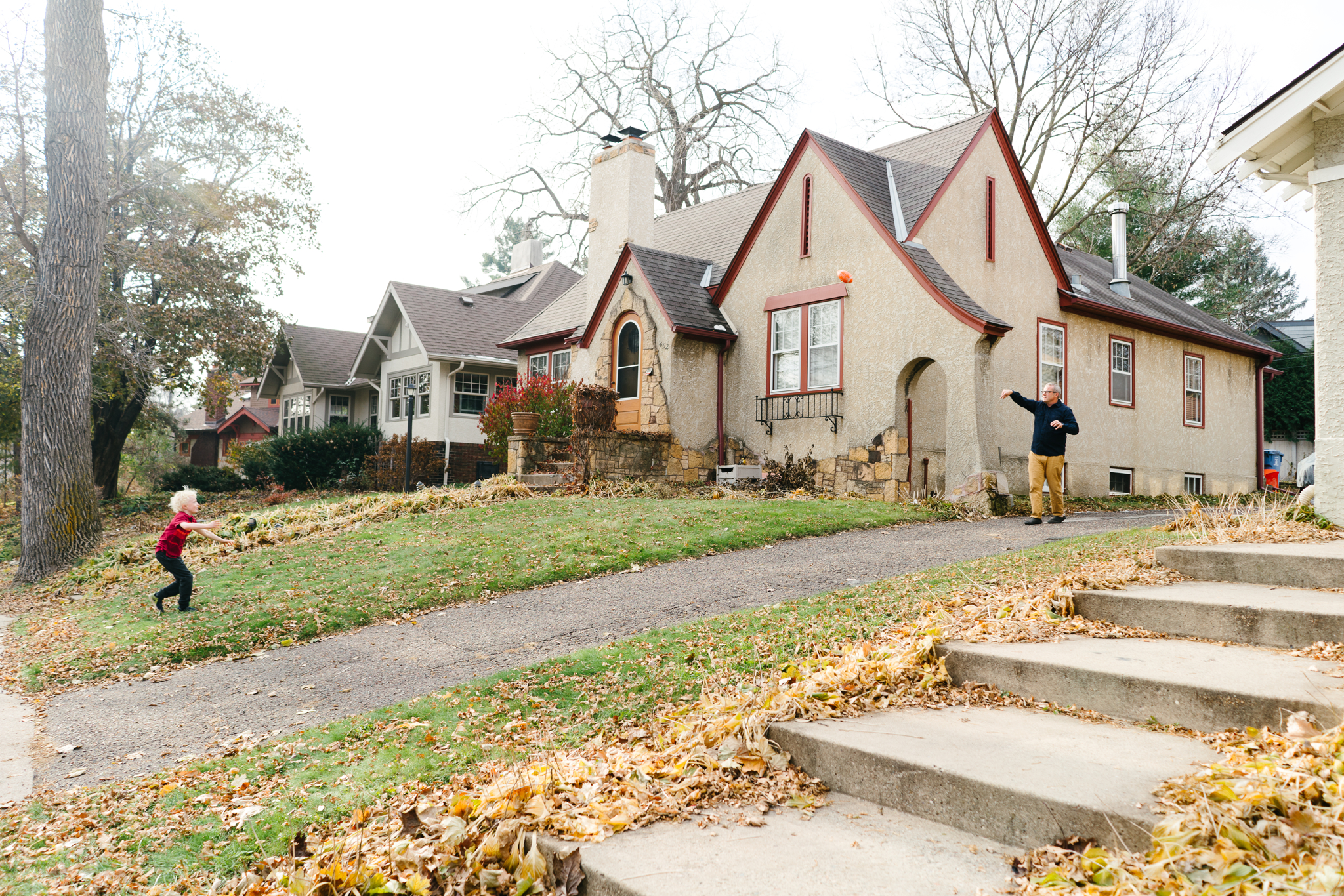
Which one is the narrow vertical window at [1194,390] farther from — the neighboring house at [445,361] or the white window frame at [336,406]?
the white window frame at [336,406]

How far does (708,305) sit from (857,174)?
3728 mm

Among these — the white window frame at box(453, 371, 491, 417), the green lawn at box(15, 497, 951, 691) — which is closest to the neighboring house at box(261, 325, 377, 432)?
the white window frame at box(453, 371, 491, 417)

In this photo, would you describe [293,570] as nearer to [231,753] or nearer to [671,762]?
[231,753]

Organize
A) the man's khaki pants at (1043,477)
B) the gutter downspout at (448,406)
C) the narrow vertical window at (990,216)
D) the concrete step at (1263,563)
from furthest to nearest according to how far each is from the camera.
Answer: the gutter downspout at (448,406)
the narrow vertical window at (990,216)
the man's khaki pants at (1043,477)
the concrete step at (1263,563)

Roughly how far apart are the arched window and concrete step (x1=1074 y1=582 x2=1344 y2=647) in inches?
491

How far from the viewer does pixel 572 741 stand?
412 cm

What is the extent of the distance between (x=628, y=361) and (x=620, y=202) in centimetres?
386

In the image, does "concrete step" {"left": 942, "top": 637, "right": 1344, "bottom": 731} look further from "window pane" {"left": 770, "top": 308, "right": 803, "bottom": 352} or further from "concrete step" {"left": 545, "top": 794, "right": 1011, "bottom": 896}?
"window pane" {"left": 770, "top": 308, "right": 803, "bottom": 352}

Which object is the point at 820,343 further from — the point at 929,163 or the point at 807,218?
the point at 929,163

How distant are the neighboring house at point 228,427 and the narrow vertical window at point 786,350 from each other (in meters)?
26.6

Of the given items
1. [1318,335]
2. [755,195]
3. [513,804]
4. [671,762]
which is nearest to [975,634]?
[671,762]

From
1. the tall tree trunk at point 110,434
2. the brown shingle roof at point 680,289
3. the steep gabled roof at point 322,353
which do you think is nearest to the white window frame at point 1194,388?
the brown shingle roof at point 680,289

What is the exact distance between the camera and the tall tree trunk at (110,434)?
24.0 metres

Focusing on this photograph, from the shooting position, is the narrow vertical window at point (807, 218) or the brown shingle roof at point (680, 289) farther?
the brown shingle roof at point (680, 289)
